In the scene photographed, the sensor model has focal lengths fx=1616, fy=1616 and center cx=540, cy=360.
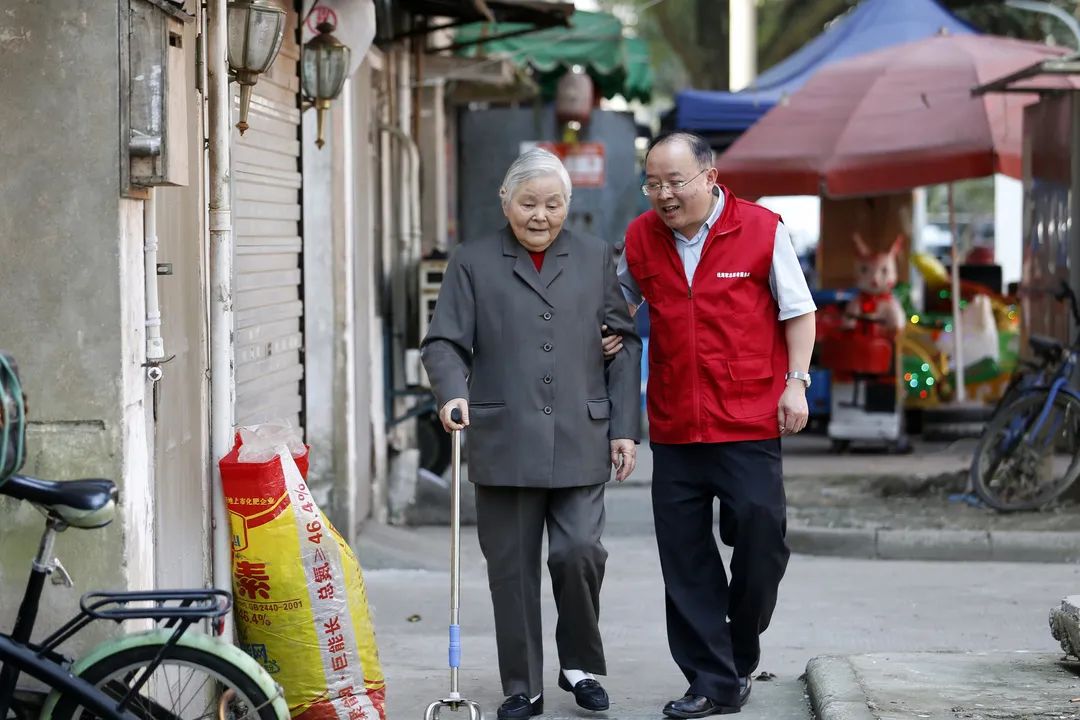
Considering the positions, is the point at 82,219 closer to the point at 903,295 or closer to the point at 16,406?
Result: the point at 16,406

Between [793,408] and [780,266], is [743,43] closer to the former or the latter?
[780,266]

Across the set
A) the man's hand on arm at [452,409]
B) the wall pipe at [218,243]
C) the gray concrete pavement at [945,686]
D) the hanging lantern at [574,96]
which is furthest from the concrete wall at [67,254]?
the hanging lantern at [574,96]

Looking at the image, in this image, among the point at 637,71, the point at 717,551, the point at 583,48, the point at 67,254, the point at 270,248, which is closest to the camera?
the point at 67,254

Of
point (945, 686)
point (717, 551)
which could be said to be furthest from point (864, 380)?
point (717, 551)

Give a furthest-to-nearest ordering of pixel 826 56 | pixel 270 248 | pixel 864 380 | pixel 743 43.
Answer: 1. pixel 743 43
2. pixel 826 56
3. pixel 864 380
4. pixel 270 248

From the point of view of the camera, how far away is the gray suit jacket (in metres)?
5.50

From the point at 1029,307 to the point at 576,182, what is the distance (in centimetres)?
709

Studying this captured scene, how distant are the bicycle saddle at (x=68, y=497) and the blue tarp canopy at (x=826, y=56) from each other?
44.7 ft

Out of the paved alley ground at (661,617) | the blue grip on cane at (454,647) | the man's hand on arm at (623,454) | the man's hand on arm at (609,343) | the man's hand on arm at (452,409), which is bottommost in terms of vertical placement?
the paved alley ground at (661,617)

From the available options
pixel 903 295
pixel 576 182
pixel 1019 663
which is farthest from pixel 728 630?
pixel 576 182

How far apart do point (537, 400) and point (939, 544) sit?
4.62m

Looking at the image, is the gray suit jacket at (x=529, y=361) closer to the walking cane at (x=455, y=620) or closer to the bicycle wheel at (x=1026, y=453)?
the walking cane at (x=455, y=620)

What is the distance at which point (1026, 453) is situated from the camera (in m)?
10.1

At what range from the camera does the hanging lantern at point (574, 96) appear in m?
17.4
